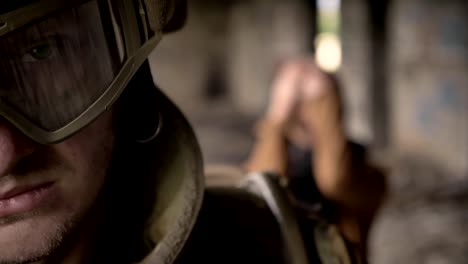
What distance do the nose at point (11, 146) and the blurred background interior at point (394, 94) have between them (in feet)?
8.41

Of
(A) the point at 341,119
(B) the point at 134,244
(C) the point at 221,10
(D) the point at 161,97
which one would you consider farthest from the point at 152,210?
(C) the point at 221,10

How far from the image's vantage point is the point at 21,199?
77 cm

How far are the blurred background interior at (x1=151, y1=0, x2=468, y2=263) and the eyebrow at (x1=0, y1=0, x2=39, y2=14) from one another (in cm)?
265

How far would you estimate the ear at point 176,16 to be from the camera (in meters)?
0.90

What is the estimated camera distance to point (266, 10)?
6.39 m

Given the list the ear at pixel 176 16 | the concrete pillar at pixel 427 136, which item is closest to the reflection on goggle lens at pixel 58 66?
the ear at pixel 176 16

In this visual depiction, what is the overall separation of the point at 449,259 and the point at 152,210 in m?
2.38

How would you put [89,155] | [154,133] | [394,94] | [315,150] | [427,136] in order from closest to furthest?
1. [89,155]
2. [154,133]
3. [315,150]
4. [427,136]
5. [394,94]

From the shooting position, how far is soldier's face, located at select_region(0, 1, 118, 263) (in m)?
0.74

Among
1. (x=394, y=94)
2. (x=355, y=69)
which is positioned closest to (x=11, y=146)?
(x=394, y=94)

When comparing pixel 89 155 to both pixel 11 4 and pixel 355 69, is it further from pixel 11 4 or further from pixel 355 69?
pixel 355 69

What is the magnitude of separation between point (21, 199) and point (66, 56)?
0.19 meters

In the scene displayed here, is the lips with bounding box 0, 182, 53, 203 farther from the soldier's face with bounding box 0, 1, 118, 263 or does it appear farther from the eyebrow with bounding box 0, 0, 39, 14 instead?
the eyebrow with bounding box 0, 0, 39, 14

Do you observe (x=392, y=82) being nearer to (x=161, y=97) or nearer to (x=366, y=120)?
(x=366, y=120)
